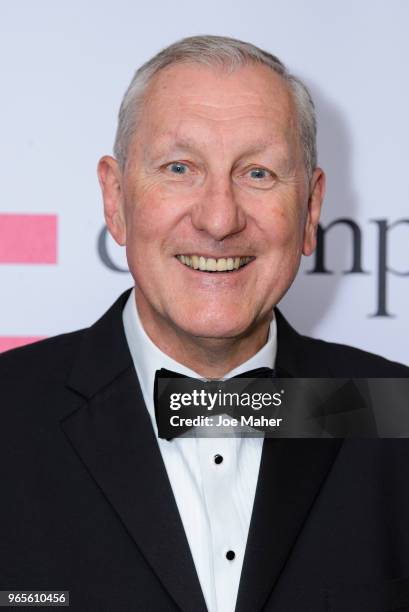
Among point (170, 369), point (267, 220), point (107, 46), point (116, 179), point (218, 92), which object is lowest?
point (170, 369)

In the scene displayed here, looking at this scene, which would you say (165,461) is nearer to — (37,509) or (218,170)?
(37,509)

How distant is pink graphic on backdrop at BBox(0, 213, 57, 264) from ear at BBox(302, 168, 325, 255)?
0.59m

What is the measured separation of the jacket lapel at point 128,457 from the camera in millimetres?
1524

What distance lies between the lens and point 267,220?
1674 mm

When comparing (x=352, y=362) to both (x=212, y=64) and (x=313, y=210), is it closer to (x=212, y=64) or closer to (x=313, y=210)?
(x=313, y=210)

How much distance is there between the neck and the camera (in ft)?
5.72

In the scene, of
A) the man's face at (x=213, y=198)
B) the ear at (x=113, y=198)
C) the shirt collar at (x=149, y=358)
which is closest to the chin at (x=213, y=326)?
the man's face at (x=213, y=198)

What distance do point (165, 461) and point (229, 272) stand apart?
0.34 meters

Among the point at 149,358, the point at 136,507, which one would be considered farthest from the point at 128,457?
the point at 149,358

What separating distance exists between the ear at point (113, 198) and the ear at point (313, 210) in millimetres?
348

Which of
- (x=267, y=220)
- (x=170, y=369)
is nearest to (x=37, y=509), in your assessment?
(x=170, y=369)

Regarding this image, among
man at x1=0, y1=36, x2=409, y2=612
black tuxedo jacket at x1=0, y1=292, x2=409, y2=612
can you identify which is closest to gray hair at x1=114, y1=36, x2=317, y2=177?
man at x1=0, y1=36, x2=409, y2=612

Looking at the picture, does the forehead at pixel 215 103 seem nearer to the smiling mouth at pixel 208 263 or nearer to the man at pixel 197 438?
the man at pixel 197 438

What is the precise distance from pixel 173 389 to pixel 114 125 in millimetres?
716
